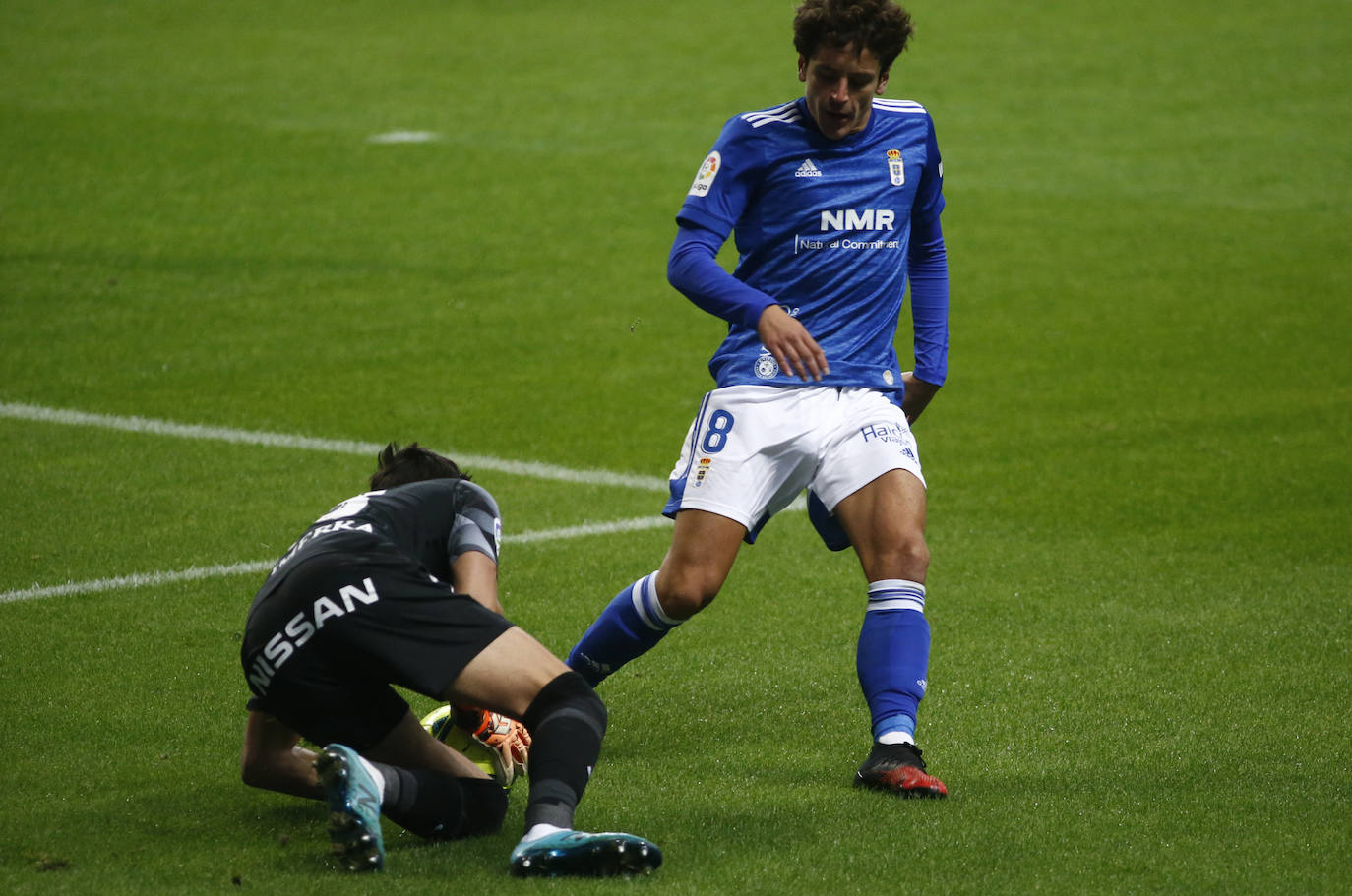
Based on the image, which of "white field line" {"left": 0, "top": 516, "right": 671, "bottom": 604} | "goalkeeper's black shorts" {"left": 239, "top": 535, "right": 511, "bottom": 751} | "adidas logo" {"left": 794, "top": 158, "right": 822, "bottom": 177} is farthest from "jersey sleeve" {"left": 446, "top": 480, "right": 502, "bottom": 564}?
"white field line" {"left": 0, "top": 516, "right": 671, "bottom": 604}

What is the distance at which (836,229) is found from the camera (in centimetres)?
515

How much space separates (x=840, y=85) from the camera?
492 cm

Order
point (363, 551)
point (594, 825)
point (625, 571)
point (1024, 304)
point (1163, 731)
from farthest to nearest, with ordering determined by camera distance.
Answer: point (1024, 304)
point (625, 571)
point (1163, 731)
point (594, 825)
point (363, 551)

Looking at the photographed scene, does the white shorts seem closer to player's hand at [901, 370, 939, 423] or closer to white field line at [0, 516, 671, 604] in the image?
player's hand at [901, 370, 939, 423]

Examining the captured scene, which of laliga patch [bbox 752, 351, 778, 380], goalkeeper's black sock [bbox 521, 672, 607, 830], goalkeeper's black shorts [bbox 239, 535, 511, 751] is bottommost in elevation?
goalkeeper's black sock [bbox 521, 672, 607, 830]

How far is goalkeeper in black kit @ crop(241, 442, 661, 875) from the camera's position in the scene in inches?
156

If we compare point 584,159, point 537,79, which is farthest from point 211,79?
point 584,159

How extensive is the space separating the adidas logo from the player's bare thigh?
2.99 ft

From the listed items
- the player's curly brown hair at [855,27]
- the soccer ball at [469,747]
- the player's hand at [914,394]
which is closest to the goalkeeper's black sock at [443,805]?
the soccer ball at [469,747]

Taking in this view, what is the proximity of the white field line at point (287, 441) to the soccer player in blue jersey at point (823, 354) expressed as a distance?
3907 mm

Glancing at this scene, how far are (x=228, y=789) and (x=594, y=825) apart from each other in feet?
3.56

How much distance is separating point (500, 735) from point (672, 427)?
5.45 metres

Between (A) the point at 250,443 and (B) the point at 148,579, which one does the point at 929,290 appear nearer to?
(B) the point at 148,579

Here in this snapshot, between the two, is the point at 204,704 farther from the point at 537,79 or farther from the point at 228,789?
the point at 537,79
